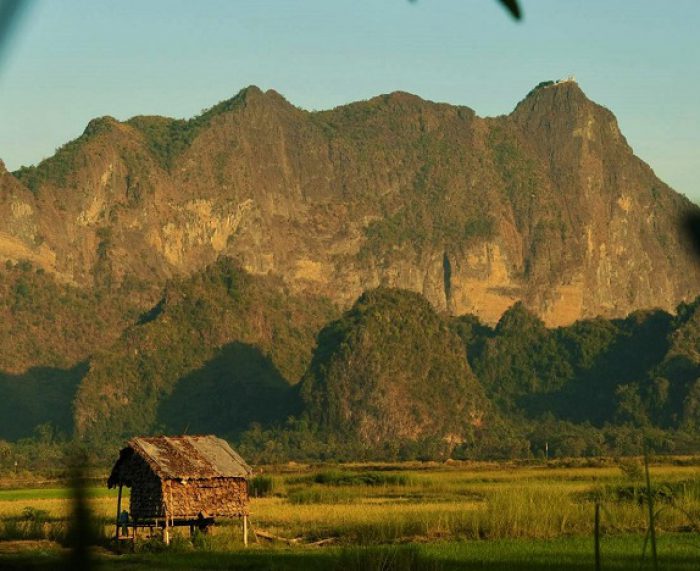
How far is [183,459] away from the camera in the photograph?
19594 mm

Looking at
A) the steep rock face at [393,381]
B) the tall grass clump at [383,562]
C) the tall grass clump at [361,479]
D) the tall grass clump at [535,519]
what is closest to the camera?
the tall grass clump at [383,562]

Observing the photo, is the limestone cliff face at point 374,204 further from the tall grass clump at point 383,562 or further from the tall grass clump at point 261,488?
the tall grass clump at point 383,562

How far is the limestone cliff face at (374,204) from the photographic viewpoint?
113 meters

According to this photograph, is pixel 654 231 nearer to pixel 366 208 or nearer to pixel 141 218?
pixel 366 208

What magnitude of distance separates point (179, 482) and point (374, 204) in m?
110

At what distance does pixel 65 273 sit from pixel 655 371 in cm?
4401

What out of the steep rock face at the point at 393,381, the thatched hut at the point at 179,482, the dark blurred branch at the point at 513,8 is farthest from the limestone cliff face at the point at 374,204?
the dark blurred branch at the point at 513,8

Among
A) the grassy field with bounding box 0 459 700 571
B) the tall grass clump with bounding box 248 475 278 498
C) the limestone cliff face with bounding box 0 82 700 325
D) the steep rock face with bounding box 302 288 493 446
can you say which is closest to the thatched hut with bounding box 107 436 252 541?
the grassy field with bounding box 0 459 700 571

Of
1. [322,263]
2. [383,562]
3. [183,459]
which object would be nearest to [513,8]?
[383,562]

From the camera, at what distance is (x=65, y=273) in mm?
106500

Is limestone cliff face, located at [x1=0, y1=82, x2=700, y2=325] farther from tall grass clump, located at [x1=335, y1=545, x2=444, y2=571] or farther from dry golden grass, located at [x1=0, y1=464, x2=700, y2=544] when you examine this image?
tall grass clump, located at [x1=335, y1=545, x2=444, y2=571]

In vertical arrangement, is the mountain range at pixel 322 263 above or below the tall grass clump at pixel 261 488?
above

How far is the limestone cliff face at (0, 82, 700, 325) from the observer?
113375 mm

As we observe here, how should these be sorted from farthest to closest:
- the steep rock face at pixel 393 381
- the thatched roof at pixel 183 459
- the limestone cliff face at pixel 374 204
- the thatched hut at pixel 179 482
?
1. the limestone cliff face at pixel 374 204
2. the steep rock face at pixel 393 381
3. the thatched roof at pixel 183 459
4. the thatched hut at pixel 179 482
